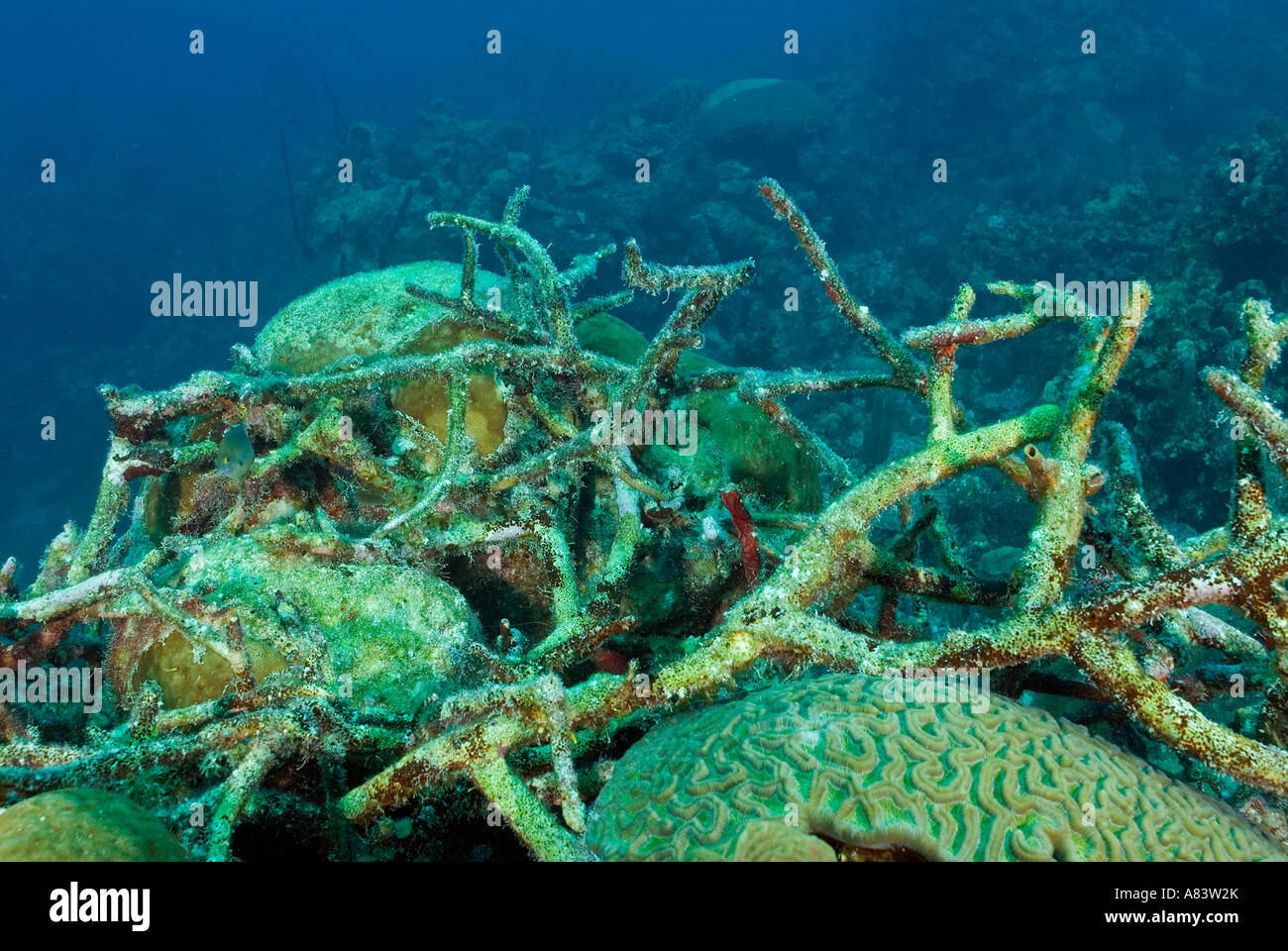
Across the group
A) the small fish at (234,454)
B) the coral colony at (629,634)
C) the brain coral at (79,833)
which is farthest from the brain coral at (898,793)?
the small fish at (234,454)

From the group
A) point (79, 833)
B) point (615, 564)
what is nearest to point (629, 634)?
point (615, 564)

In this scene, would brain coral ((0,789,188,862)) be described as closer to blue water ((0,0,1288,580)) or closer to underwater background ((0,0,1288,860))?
underwater background ((0,0,1288,860))

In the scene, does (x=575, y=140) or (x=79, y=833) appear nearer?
(x=79, y=833)

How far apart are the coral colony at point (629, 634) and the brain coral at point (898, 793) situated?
11 millimetres

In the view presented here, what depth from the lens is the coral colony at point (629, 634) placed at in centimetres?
188

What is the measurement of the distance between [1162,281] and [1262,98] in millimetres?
18854

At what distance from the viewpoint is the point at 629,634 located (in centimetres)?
344

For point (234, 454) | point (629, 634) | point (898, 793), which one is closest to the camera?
point (898, 793)

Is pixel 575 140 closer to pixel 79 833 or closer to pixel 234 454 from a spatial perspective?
pixel 234 454

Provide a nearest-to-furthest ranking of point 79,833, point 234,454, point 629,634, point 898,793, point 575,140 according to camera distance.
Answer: point 79,833
point 898,793
point 629,634
point 234,454
point 575,140

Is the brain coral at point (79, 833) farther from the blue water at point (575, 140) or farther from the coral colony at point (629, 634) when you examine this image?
the blue water at point (575, 140)

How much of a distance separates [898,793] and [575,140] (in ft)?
93.4

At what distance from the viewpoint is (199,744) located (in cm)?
208

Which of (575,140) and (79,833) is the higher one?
(575,140)
